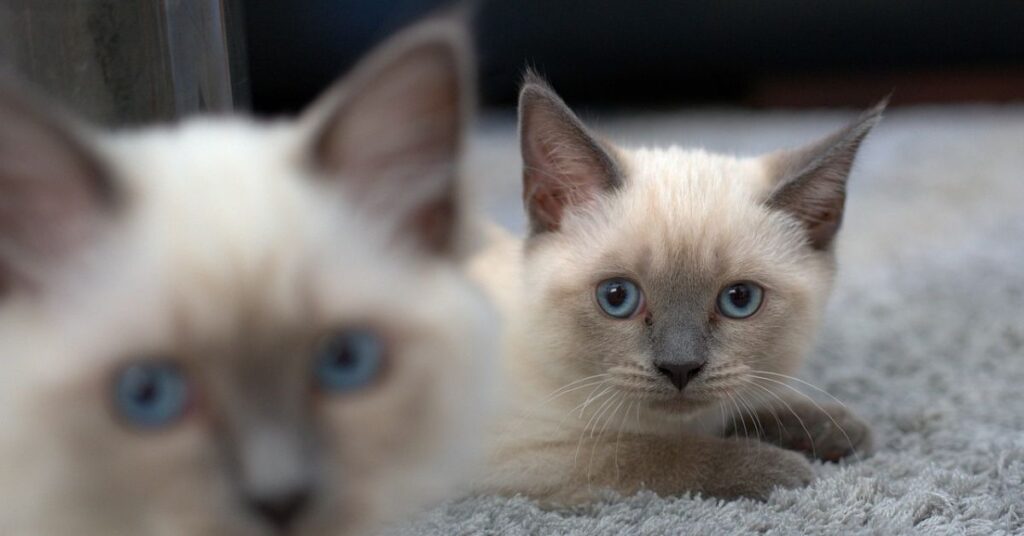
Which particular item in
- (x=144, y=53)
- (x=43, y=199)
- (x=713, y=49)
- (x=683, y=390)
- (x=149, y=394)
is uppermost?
(x=713, y=49)

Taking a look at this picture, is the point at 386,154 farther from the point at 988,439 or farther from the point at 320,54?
the point at 320,54

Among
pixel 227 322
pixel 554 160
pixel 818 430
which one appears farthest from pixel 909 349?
pixel 227 322

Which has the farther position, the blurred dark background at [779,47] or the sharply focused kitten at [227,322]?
the blurred dark background at [779,47]

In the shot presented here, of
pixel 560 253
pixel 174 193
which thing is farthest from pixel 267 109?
pixel 174 193

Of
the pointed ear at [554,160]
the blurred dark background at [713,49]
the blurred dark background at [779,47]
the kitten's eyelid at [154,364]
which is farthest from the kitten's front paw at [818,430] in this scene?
the blurred dark background at [779,47]

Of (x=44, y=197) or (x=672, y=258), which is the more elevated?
(x=44, y=197)

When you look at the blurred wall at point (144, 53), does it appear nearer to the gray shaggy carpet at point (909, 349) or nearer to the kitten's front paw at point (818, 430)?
the gray shaggy carpet at point (909, 349)

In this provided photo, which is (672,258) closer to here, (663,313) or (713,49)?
(663,313)
